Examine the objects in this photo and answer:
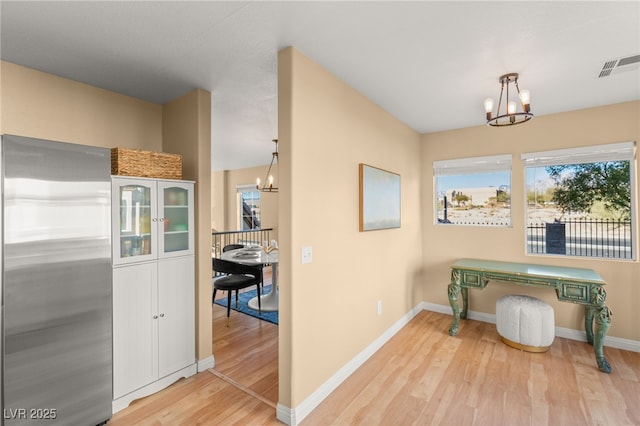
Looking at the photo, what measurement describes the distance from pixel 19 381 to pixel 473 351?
3.64m

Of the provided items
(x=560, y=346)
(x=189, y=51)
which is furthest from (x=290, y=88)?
(x=560, y=346)

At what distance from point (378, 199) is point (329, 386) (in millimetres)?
1784

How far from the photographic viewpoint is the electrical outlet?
6.98ft

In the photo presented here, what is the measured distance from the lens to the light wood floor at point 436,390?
2.08 meters

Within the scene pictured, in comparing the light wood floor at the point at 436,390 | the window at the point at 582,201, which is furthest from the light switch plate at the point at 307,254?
the window at the point at 582,201

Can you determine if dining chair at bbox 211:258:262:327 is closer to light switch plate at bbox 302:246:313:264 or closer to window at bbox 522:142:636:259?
light switch plate at bbox 302:246:313:264

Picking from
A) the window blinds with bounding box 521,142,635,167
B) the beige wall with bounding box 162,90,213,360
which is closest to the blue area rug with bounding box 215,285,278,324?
the beige wall with bounding box 162,90,213,360

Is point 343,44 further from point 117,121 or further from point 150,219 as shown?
point 117,121

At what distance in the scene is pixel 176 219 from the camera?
2.63 meters

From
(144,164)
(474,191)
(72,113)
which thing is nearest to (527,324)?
(474,191)

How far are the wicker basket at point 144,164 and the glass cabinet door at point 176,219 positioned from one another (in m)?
0.11

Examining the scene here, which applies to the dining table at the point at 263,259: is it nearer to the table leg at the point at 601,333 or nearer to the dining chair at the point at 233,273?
the dining chair at the point at 233,273

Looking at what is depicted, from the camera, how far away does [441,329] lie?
3.60 m

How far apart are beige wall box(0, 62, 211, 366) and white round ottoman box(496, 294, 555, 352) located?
308cm
